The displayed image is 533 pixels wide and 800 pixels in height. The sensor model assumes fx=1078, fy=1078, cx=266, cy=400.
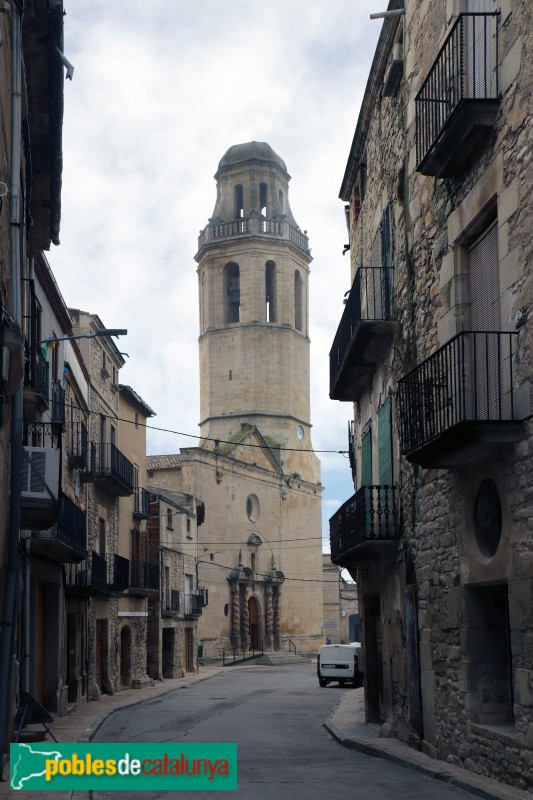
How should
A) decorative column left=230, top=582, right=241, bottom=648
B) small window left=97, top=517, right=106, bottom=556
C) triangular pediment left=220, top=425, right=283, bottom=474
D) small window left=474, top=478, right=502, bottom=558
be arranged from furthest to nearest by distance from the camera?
triangular pediment left=220, top=425, right=283, bottom=474 → decorative column left=230, top=582, right=241, bottom=648 → small window left=97, top=517, right=106, bottom=556 → small window left=474, top=478, right=502, bottom=558

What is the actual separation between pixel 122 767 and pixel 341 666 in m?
20.2

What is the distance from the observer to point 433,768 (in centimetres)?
1131

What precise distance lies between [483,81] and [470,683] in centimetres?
609

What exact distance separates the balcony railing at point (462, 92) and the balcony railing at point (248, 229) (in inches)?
2097

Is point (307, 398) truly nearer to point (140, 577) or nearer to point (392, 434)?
point (140, 577)

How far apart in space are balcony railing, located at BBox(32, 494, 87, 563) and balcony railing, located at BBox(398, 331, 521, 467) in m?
7.47

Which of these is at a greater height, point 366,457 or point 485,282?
point 485,282

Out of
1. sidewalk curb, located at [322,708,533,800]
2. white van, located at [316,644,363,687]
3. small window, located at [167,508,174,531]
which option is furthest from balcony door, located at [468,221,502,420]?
small window, located at [167,508,174,531]

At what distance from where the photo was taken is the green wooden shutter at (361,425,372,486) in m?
18.2

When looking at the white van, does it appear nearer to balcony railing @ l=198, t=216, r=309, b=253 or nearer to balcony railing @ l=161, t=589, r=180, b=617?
balcony railing @ l=161, t=589, r=180, b=617

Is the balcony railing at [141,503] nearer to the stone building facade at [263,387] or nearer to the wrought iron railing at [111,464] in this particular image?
the wrought iron railing at [111,464]

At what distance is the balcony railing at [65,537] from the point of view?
60.2 feet

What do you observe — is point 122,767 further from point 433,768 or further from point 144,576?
point 144,576

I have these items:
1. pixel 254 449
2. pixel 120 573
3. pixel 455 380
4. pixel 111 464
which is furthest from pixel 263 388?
pixel 455 380
